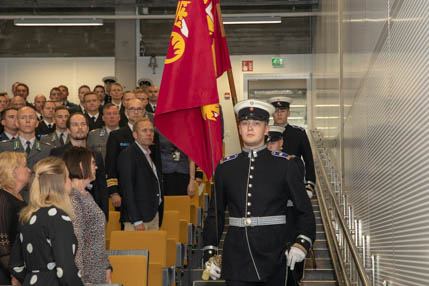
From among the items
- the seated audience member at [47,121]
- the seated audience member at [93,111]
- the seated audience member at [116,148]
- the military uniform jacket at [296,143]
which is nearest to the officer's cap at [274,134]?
the military uniform jacket at [296,143]

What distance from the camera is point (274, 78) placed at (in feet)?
51.2

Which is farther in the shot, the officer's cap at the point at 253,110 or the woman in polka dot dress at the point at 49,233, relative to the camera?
the officer's cap at the point at 253,110

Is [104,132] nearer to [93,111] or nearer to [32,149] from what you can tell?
[93,111]

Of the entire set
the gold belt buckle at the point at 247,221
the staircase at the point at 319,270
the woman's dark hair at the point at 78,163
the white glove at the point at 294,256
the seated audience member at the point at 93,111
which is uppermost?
the seated audience member at the point at 93,111

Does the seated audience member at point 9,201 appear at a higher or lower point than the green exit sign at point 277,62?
lower

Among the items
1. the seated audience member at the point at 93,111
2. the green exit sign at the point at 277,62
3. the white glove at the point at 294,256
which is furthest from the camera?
the green exit sign at the point at 277,62

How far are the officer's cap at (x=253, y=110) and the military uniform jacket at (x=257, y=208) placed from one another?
25cm

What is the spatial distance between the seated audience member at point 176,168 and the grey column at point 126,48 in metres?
6.44

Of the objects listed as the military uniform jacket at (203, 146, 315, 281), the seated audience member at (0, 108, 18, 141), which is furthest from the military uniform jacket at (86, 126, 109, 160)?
the military uniform jacket at (203, 146, 315, 281)

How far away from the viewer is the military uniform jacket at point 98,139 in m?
8.80

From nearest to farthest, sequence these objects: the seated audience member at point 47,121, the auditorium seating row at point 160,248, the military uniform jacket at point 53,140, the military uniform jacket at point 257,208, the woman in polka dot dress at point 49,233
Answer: the woman in polka dot dress at point 49,233 < the military uniform jacket at point 257,208 < the auditorium seating row at point 160,248 < the military uniform jacket at point 53,140 < the seated audience member at point 47,121

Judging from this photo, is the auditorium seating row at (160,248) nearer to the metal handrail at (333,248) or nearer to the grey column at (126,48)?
the metal handrail at (333,248)

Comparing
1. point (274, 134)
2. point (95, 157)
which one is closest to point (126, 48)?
point (95, 157)

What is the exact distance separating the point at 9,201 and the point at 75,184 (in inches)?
19.0
